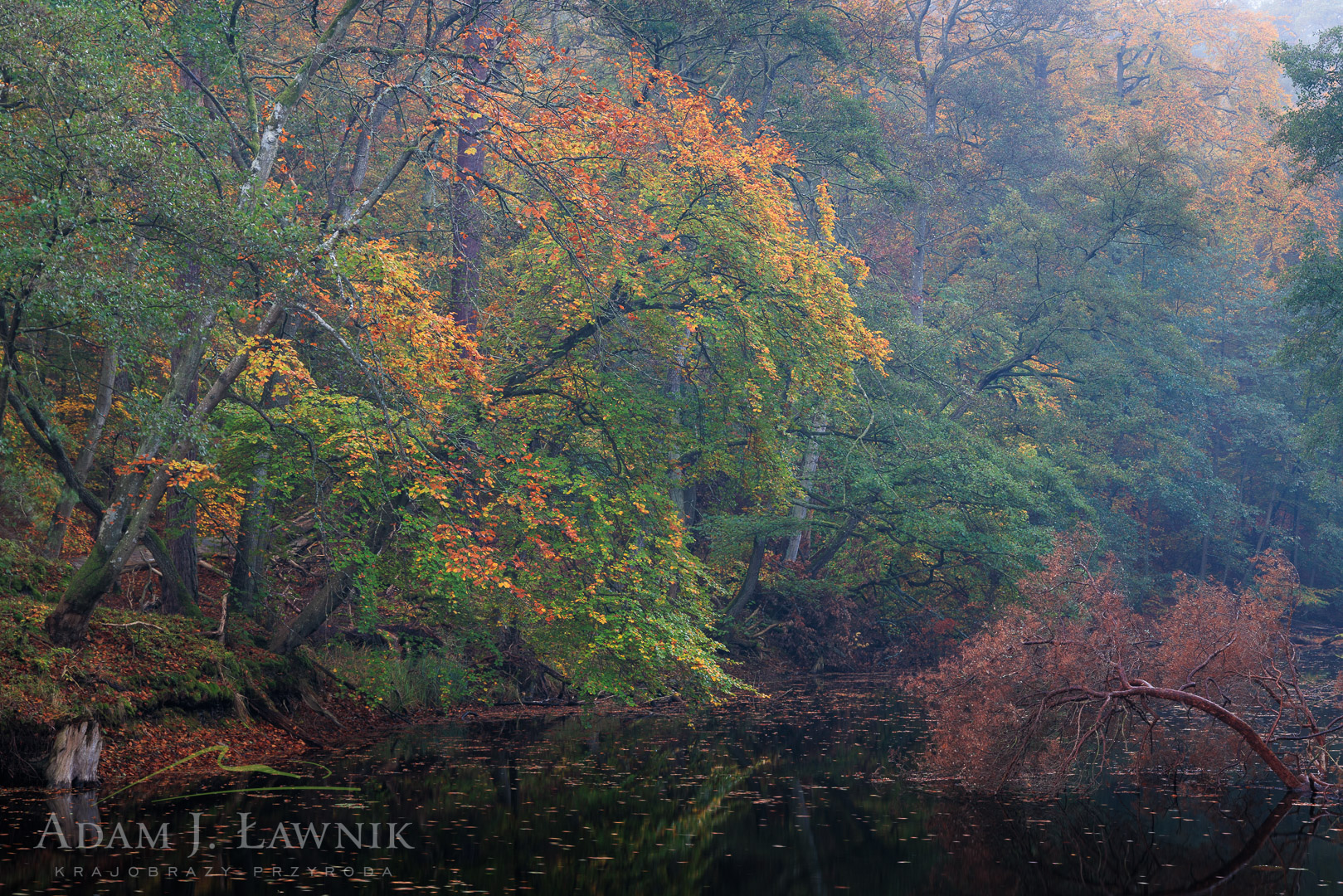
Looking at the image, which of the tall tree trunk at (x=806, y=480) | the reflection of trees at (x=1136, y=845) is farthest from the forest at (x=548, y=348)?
the reflection of trees at (x=1136, y=845)

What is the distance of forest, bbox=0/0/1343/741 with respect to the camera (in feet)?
40.2

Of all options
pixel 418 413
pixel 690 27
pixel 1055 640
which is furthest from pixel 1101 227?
pixel 418 413

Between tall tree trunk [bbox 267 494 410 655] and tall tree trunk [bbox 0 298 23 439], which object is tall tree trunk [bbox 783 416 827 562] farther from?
tall tree trunk [bbox 0 298 23 439]

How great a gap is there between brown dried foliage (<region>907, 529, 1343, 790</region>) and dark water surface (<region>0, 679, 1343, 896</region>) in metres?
0.54

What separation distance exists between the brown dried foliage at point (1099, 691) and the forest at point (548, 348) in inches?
35.2

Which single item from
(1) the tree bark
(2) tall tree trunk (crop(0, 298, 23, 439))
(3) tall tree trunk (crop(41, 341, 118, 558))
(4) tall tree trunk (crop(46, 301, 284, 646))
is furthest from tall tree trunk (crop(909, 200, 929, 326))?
(2) tall tree trunk (crop(0, 298, 23, 439))

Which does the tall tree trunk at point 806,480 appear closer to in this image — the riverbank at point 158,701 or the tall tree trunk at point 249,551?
the riverbank at point 158,701

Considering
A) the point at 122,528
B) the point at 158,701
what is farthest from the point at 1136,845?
the point at 122,528

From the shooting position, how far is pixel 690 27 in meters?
23.6

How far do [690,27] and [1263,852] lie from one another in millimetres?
19453

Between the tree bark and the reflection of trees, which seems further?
the tree bark

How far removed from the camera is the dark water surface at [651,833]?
8.68 m

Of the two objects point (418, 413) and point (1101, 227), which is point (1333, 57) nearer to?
point (1101, 227)

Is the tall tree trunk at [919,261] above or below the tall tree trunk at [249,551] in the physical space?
above
